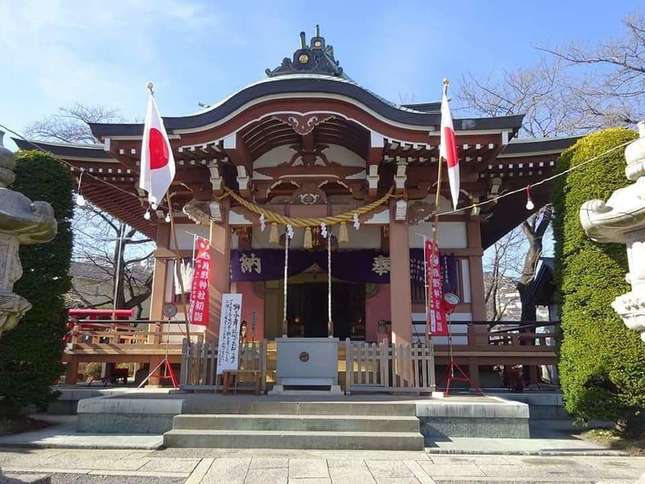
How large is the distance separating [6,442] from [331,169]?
727 cm

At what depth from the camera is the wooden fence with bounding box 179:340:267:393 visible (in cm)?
844

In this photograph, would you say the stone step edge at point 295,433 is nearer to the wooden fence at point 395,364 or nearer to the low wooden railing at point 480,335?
the wooden fence at point 395,364

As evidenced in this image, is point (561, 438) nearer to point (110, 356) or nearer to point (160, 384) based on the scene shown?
point (160, 384)

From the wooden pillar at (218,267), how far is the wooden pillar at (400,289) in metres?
3.46

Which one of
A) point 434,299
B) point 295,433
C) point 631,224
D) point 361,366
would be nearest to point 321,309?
point 434,299

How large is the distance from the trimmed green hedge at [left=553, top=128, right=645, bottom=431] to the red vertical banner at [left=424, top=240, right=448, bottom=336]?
2476 millimetres

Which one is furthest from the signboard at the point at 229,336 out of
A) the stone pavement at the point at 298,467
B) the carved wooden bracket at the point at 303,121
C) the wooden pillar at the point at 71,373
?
the wooden pillar at the point at 71,373

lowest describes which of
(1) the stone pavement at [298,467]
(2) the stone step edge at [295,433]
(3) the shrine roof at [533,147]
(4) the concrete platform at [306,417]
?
(1) the stone pavement at [298,467]

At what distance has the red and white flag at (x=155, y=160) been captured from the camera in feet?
24.2

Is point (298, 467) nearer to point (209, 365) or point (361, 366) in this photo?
point (361, 366)

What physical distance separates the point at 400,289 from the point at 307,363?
7.68 ft

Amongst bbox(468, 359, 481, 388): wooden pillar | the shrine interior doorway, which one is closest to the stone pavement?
bbox(468, 359, 481, 388): wooden pillar

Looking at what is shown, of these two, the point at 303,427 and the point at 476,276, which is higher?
the point at 476,276

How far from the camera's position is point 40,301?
7805 millimetres
